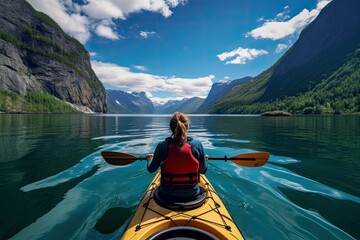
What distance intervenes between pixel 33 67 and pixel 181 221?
191 metres

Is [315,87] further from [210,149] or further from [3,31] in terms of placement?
[3,31]

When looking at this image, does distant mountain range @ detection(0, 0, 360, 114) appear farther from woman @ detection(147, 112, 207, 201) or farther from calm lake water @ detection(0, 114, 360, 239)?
woman @ detection(147, 112, 207, 201)

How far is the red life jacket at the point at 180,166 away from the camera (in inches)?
197

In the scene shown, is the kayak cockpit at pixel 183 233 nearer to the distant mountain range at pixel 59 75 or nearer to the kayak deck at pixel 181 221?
the kayak deck at pixel 181 221

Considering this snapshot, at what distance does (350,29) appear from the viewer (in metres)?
195

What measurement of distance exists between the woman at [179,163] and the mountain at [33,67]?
126 meters

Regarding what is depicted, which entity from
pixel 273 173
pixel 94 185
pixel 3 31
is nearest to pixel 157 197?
pixel 94 185

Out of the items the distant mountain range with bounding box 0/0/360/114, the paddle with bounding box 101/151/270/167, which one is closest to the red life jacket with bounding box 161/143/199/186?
the paddle with bounding box 101/151/270/167

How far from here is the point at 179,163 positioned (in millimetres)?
4996

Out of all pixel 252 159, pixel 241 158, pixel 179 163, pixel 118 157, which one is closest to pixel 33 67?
pixel 118 157

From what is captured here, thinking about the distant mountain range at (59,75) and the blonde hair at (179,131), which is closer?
the blonde hair at (179,131)

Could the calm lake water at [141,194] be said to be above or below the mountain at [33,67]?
below

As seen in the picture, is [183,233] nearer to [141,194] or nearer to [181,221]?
[181,221]

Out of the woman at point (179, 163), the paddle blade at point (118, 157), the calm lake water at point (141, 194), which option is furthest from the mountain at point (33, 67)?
the woman at point (179, 163)
